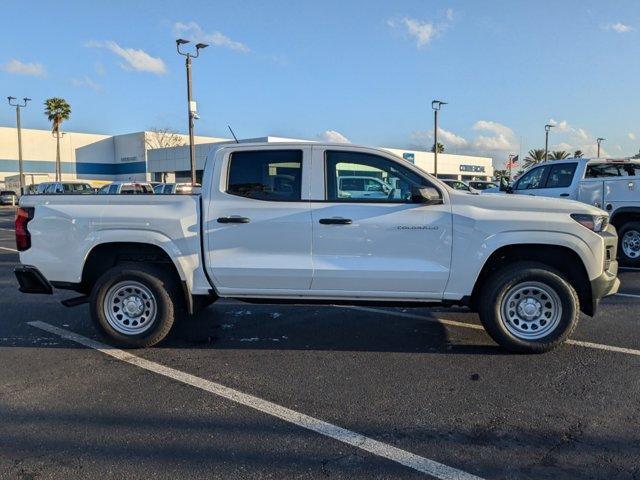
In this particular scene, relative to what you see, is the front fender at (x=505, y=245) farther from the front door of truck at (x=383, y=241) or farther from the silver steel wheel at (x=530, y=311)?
the silver steel wheel at (x=530, y=311)

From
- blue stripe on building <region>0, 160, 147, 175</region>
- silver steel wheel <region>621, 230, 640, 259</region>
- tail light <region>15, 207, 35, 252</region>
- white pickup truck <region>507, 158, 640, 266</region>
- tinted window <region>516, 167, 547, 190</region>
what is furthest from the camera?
blue stripe on building <region>0, 160, 147, 175</region>

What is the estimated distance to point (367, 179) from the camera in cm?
519

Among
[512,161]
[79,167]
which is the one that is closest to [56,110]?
[79,167]

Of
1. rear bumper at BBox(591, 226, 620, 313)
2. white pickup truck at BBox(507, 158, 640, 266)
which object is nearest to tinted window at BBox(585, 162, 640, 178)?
white pickup truck at BBox(507, 158, 640, 266)

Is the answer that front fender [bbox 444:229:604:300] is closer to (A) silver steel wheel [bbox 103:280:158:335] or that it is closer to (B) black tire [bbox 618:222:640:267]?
(A) silver steel wheel [bbox 103:280:158:335]

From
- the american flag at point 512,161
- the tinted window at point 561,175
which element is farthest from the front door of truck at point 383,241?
the american flag at point 512,161

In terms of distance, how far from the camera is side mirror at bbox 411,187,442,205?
195 inches

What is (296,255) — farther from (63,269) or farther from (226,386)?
(63,269)

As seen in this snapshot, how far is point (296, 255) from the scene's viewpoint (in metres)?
5.14

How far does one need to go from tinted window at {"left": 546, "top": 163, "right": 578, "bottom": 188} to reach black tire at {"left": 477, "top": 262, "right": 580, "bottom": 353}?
5929mm

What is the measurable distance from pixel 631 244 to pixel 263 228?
320 inches

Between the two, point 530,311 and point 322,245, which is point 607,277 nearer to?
point 530,311

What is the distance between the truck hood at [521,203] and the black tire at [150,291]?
291 centimetres

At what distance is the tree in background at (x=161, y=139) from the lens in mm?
62612
